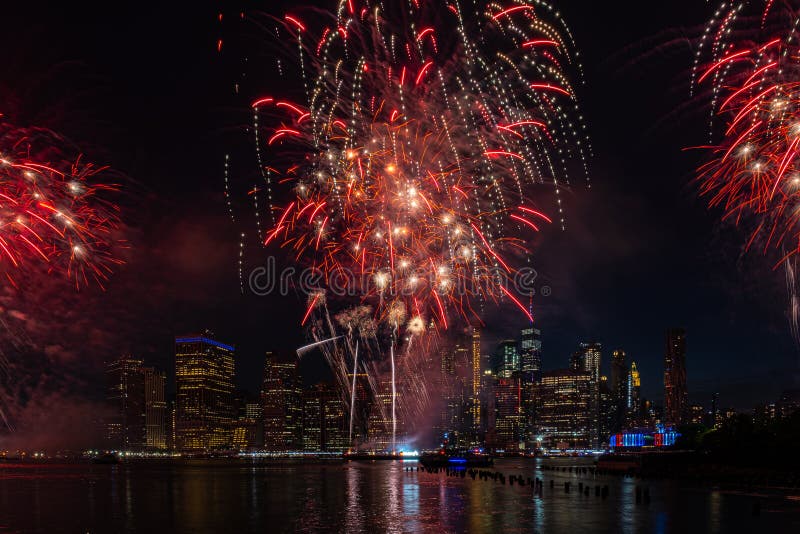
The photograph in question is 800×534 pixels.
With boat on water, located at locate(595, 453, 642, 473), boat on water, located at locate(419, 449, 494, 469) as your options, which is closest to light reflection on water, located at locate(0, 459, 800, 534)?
boat on water, located at locate(595, 453, 642, 473)

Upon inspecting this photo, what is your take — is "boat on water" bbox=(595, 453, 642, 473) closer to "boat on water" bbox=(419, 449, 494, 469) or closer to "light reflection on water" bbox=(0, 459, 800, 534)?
"boat on water" bbox=(419, 449, 494, 469)

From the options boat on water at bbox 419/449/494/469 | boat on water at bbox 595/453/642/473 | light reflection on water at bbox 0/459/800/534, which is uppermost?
light reflection on water at bbox 0/459/800/534

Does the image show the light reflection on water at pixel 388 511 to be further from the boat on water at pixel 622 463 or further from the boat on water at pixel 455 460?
the boat on water at pixel 455 460

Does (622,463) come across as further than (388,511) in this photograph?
Yes

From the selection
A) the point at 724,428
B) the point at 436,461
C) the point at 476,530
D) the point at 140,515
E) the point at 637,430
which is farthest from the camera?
the point at 637,430

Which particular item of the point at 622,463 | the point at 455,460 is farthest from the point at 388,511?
the point at 455,460

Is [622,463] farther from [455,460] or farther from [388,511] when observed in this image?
[388,511]

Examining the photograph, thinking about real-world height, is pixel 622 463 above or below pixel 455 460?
above

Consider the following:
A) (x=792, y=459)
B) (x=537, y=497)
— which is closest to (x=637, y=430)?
(x=792, y=459)

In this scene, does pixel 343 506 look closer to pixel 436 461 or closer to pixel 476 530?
pixel 476 530

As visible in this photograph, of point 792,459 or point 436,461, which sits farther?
point 436,461

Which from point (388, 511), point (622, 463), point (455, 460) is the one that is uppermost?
point (388, 511)
